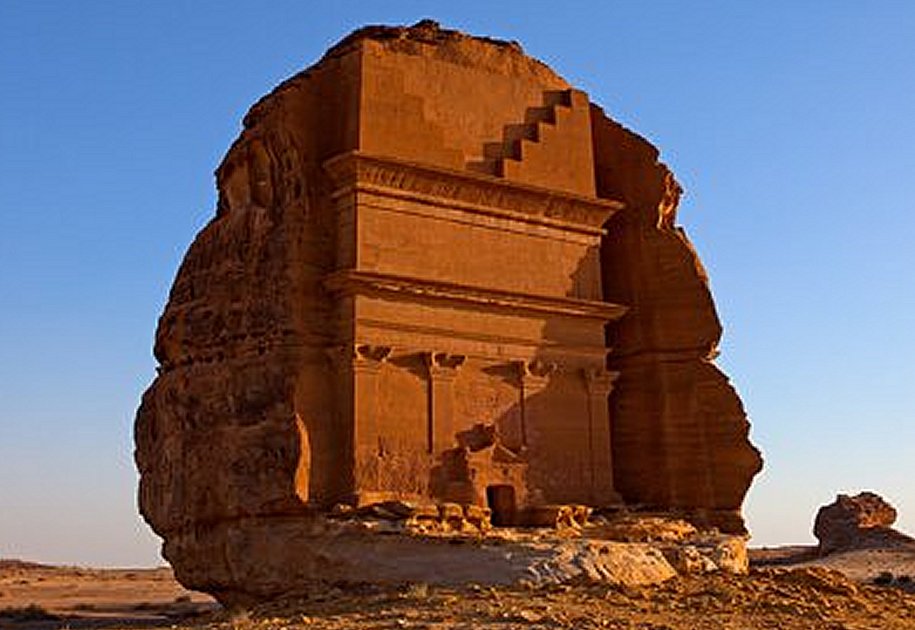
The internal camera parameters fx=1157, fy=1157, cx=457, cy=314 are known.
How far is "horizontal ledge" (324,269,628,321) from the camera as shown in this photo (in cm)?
1772

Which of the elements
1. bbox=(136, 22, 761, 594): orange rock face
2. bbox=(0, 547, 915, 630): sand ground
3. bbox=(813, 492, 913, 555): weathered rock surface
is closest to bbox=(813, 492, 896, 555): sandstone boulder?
bbox=(813, 492, 913, 555): weathered rock surface

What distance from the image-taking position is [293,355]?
17.7 m

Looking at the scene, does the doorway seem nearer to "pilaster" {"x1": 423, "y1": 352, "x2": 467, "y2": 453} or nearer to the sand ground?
"pilaster" {"x1": 423, "y1": 352, "x2": 467, "y2": 453}

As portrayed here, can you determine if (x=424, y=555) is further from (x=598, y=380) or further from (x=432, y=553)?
(x=598, y=380)

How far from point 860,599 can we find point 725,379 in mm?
6060

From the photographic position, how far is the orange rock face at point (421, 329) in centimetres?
1750

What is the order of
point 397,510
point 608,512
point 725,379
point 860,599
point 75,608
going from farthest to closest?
point 75,608 → point 725,379 → point 608,512 → point 397,510 → point 860,599

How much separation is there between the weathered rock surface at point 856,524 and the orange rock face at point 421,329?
25.6m

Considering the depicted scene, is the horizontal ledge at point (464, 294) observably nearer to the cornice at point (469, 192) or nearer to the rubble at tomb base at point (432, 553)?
the cornice at point (469, 192)

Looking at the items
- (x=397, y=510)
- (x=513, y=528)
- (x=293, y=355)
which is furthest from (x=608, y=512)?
(x=293, y=355)

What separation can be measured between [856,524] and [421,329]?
32201 mm

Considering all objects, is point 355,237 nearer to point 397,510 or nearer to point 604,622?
point 397,510

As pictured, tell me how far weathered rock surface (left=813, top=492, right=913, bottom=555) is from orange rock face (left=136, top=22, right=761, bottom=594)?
25613 mm

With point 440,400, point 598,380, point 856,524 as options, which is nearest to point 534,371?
point 598,380
